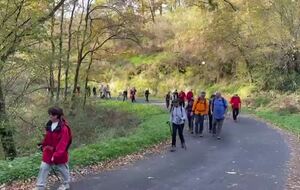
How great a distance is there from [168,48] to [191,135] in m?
32.7

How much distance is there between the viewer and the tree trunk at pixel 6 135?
14.9 m

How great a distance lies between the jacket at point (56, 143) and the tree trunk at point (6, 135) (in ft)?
21.3

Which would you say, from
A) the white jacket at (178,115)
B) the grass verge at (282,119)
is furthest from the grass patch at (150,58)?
the white jacket at (178,115)

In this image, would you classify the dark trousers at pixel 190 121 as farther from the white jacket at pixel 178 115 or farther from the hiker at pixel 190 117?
the white jacket at pixel 178 115

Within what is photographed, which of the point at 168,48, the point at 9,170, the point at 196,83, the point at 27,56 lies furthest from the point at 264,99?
the point at 9,170

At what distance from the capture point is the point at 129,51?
3625 centimetres

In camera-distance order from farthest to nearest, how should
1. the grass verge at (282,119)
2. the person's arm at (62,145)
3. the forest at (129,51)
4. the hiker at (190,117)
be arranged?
the grass verge at (282,119) → the hiker at (190,117) → the forest at (129,51) → the person's arm at (62,145)

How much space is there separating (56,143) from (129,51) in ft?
91.8

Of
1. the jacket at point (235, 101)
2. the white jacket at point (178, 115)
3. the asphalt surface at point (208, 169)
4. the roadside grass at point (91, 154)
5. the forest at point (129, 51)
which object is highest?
the forest at point (129, 51)

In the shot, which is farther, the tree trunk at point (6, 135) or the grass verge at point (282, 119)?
the grass verge at point (282, 119)

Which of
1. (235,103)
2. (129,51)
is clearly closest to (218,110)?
(235,103)

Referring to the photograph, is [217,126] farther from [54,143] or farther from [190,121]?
[54,143]

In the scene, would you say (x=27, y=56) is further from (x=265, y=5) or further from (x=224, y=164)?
(x=265, y=5)

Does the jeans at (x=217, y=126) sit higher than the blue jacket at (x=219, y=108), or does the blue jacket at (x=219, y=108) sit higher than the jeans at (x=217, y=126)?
the blue jacket at (x=219, y=108)
